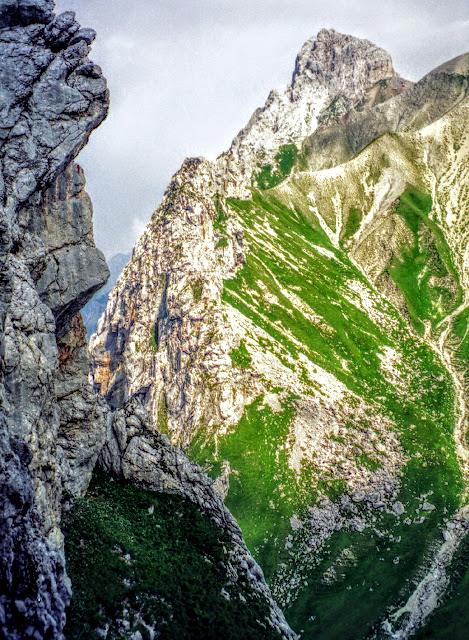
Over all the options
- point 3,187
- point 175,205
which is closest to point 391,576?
point 3,187

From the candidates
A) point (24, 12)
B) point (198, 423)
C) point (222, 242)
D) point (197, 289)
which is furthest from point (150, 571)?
point (222, 242)

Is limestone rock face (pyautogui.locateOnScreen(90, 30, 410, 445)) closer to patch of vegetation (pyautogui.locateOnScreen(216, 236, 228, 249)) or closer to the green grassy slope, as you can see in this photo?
patch of vegetation (pyautogui.locateOnScreen(216, 236, 228, 249))

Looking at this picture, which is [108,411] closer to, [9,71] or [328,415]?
[9,71]

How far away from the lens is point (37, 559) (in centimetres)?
3133

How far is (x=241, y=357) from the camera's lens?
134 metres

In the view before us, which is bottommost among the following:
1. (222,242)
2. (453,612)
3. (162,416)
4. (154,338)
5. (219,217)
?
(162,416)

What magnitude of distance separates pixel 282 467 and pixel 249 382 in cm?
2683

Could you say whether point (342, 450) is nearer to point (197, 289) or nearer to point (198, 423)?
point (198, 423)

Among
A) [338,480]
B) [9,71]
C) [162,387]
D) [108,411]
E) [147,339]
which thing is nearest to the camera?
[9,71]

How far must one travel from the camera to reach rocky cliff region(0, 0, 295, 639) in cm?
3559

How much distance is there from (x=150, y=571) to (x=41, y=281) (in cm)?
3179

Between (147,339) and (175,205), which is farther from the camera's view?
(175,205)

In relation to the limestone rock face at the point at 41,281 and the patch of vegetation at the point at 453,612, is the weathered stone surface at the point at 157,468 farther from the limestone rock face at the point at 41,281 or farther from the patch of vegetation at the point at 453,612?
the patch of vegetation at the point at 453,612

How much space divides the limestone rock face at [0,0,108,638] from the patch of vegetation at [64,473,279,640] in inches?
108
